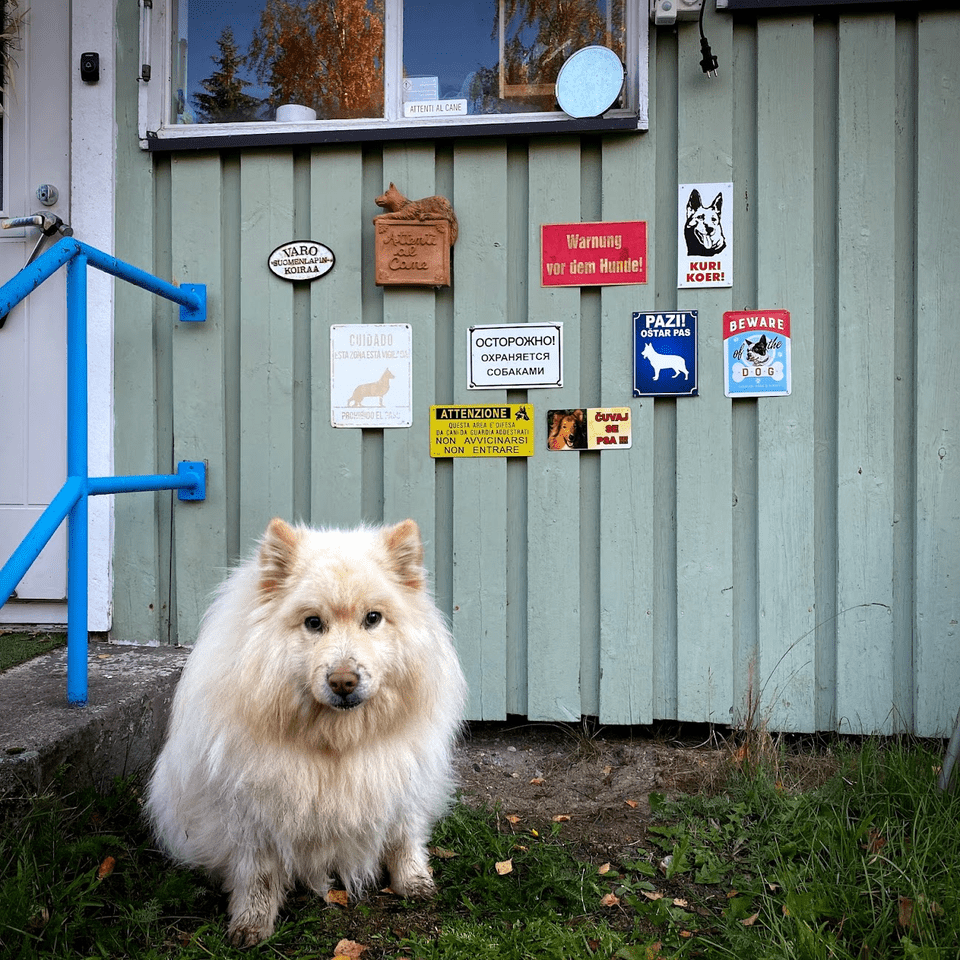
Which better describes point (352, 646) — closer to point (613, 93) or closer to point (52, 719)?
point (52, 719)

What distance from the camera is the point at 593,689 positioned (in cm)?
349

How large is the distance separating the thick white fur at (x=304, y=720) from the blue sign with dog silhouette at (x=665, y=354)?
1.54 meters

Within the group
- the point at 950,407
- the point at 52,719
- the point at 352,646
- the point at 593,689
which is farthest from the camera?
the point at 593,689

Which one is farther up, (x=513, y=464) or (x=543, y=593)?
(x=513, y=464)

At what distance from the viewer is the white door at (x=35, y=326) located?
142 inches

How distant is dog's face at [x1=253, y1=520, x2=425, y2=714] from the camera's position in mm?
2043

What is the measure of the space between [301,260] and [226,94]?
0.90 meters

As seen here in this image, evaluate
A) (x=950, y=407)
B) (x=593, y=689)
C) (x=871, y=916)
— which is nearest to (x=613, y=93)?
(x=950, y=407)

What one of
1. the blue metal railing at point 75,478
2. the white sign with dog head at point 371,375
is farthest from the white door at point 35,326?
the white sign with dog head at point 371,375

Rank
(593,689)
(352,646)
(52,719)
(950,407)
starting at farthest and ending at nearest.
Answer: (593,689), (950,407), (52,719), (352,646)

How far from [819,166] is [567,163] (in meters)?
1.07

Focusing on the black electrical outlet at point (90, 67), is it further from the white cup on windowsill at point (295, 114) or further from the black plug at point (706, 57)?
the black plug at point (706, 57)

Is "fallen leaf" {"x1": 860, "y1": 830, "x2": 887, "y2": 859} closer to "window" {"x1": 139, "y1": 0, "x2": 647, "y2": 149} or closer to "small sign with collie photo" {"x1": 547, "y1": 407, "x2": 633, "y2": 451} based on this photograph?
"small sign with collie photo" {"x1": 547, "y1": 407, "x2": 633, "y2": 451}

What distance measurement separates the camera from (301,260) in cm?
355
